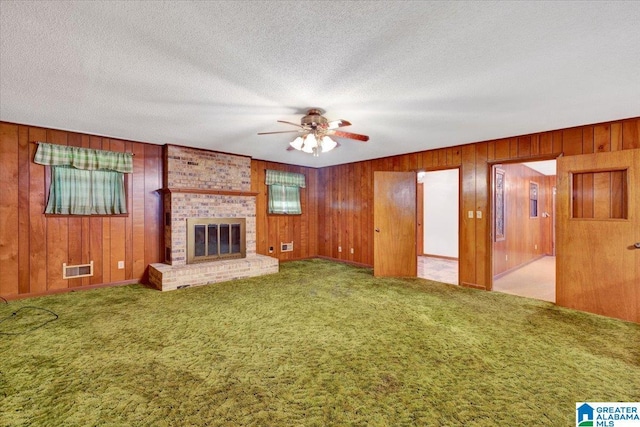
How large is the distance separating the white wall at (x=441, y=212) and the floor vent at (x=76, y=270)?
7.26 metres

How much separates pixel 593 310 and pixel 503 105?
2673mm

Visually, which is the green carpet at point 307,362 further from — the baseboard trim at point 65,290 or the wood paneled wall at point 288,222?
the wood paneled wall at point 288,222

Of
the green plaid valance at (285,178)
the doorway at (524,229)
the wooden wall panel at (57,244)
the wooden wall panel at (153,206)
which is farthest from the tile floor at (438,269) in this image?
the wooden wall panel at (57,244)

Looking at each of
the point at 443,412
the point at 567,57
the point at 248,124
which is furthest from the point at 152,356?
the point at 567,57

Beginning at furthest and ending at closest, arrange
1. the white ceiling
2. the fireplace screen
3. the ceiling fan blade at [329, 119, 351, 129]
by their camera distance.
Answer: the fireplace screen
the ceiling fan blade at [329, 119, 351, 129]
the white ceiling

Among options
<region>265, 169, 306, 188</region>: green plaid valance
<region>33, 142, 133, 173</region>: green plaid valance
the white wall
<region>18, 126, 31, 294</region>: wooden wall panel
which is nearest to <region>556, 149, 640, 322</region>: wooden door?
the white wall

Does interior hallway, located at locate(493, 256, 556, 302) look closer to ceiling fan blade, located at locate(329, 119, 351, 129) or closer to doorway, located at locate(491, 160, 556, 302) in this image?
doorway, located at locate(491, 160, 556, 302)

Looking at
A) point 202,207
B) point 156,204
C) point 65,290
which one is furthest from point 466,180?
point 65,290

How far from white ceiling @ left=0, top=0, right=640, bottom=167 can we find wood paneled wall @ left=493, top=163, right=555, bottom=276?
245 cm

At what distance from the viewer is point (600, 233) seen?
328cm

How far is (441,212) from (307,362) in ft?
20.6

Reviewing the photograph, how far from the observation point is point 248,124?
11.6 feet

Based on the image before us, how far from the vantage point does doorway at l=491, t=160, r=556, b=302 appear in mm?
4685

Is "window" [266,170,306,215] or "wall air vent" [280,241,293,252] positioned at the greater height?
"window" [266,170,306,215]
